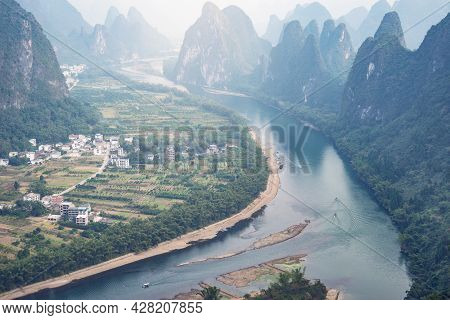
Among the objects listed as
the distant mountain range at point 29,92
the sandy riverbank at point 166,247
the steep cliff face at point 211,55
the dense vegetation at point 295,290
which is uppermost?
the steep cliff face at point 211,55

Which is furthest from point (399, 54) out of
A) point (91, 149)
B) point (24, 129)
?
point (24, 129)

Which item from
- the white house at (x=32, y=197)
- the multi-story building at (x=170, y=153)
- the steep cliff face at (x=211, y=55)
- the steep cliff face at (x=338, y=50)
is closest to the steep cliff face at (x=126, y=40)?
the steep cliff face at (x=211, y=55)

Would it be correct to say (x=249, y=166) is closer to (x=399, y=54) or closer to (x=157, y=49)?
(x=399, y=54)

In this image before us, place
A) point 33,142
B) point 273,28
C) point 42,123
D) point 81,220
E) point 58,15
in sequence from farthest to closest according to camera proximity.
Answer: point 273,28 < point 58,15 < point 42,123 < point 33,142 < point 81,220

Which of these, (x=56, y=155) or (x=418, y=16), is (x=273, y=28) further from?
(x=56, y=155)

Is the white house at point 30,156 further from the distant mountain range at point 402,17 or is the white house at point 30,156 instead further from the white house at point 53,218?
the distant mountain range at point 402,17

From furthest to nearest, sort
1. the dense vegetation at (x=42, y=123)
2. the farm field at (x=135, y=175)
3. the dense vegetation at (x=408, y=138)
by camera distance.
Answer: the dense vegetation at (x=42, y=123)
the farm field at (x=135, y=175)
the dense vegetation at (x=408, y=138)

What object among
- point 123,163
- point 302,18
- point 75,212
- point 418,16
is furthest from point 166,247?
point 302,18

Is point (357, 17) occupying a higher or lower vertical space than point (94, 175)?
higher
